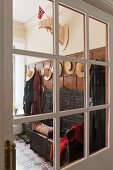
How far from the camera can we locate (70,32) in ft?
4.25

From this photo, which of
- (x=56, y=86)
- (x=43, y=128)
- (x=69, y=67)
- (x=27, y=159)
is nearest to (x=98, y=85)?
(x=69, y=67)

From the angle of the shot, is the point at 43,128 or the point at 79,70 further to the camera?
the point at 79,70

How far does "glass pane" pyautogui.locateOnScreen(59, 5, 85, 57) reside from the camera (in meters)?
1.16

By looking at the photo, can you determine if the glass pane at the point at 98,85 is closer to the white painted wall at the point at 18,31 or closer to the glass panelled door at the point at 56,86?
the glass panelled door at the point at 56,86

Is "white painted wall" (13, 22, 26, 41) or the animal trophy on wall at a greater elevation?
the animal trophy on wall

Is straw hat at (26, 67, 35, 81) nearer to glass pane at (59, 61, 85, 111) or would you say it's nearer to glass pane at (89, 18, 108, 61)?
glass pane at (59, 61, 85, 111)

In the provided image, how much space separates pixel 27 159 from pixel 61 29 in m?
0.83

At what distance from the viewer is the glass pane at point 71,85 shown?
45.8 inches

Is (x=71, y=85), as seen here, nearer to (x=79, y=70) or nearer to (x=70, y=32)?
(x=79, y=70)

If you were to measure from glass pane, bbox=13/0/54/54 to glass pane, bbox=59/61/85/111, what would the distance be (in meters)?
0.18

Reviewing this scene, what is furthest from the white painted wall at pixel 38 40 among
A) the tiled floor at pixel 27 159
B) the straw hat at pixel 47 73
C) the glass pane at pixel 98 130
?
the glass pane at pixel 98 130

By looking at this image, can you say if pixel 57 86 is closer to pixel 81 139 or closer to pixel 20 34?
pixel 20 34

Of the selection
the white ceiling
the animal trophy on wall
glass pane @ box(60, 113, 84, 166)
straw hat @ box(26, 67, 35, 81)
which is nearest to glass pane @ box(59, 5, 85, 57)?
the animal trophy on wall

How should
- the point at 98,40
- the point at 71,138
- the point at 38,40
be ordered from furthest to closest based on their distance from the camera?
the point at 98,40
the point at 71,138
the point at 38,40
